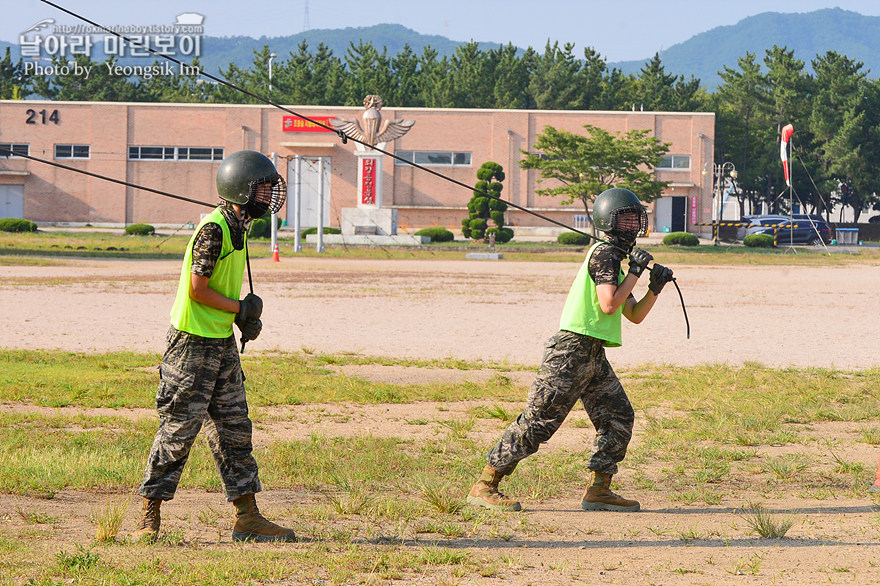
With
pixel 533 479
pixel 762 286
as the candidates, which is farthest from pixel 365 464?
pixel 762 286

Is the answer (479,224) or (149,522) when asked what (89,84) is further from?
(149,522)

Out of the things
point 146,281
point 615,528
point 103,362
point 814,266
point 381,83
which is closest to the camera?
point 615,528

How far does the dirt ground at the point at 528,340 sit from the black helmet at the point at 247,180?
1624 millimetres

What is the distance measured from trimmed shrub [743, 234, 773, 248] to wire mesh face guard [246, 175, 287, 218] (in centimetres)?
5234

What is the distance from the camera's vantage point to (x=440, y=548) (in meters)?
4.86

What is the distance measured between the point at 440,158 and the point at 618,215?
6431cm

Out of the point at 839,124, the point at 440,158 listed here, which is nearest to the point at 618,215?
the point at 440,158

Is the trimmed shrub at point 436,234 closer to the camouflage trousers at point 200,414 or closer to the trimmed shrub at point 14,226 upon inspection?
the trimmed shrub at point 14,226

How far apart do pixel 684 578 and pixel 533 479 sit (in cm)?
210

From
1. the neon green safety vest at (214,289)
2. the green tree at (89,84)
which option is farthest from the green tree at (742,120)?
the neon green safety vest at (214,289)

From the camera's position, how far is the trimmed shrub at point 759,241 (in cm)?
5463

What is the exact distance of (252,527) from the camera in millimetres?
4965

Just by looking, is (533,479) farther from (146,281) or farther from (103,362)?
(146,281)

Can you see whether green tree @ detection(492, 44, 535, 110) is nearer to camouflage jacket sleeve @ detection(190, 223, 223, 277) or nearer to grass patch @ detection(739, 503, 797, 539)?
grass patch @ detection(739, 503, 797, 539)
